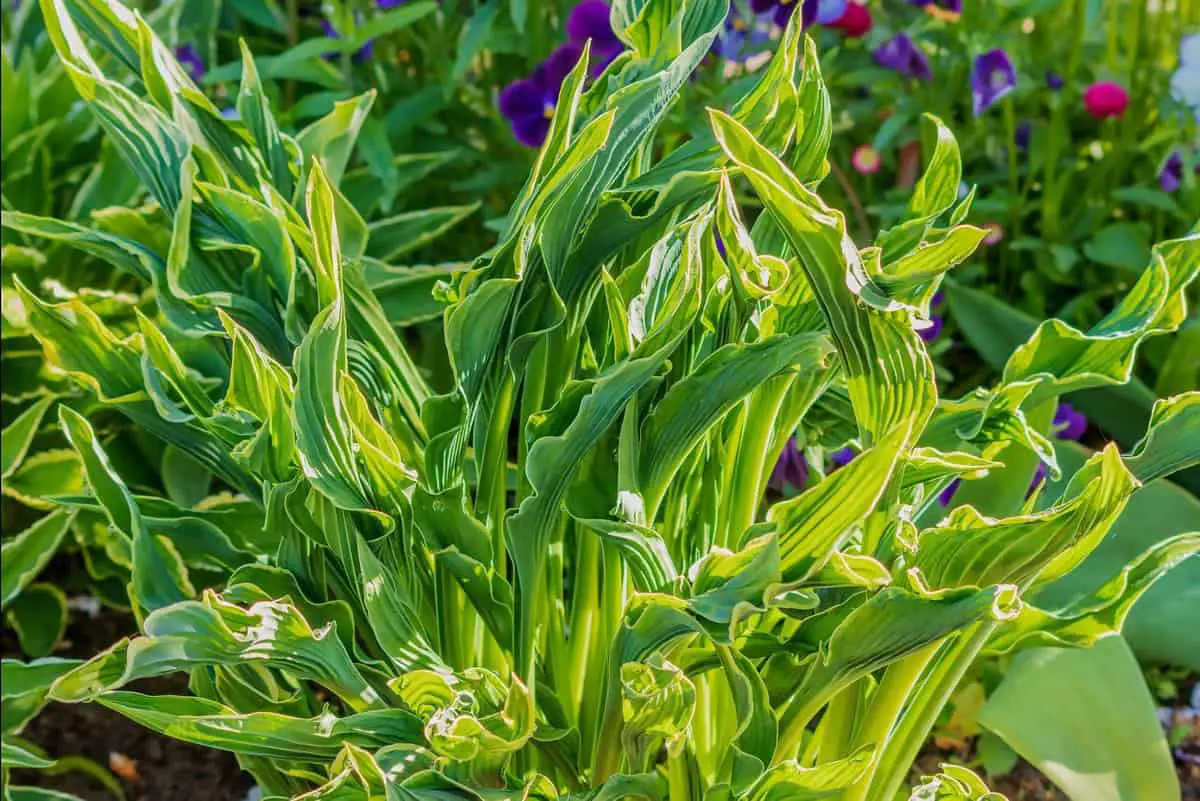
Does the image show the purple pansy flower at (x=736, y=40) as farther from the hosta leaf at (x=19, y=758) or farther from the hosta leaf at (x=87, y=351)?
the hosta leaf at (x=19, y=758)

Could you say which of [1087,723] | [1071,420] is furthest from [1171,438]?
[1071,420]

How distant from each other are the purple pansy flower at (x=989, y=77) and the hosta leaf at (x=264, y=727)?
1.40m

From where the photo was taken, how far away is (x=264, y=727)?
3.08 feet

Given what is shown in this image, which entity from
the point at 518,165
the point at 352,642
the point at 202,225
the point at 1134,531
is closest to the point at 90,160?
the point at 518,165

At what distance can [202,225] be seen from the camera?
3.85 feet

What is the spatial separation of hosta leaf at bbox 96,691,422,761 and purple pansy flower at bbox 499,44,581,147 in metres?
1.02

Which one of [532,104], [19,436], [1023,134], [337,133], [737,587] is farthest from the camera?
[1023,134]

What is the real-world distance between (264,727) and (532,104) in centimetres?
113

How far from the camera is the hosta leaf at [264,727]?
94 cm

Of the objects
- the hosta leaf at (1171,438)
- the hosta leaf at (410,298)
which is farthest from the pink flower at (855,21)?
the hosta leaf at (1171,438)

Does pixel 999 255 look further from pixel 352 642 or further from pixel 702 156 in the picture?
pixel 352 642

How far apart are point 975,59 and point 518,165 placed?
0.71 meters

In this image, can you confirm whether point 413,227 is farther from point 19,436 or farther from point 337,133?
point 19,436

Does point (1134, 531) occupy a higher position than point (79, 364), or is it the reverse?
point (79, 364)
